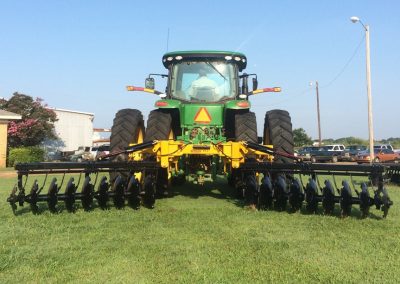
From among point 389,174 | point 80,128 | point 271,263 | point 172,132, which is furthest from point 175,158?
point 80,128

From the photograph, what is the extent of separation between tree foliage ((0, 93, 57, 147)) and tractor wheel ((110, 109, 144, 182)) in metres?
22.3

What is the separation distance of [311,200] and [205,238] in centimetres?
201

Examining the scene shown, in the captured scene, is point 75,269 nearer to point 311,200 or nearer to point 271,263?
point 271,263

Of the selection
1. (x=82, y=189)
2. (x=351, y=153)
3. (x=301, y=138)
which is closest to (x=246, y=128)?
(x=82, y=189)

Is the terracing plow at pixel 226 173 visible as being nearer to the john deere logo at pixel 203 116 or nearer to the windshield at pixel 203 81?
the john deere logo at pixel 203 116

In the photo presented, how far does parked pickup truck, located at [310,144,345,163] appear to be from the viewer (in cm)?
3033

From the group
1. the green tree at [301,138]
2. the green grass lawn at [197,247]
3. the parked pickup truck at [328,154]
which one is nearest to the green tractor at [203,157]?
the green grass lawn at [197,247]

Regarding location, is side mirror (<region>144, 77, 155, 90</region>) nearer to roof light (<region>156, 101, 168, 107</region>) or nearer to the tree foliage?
roof light (<region>156, 101, 168, 107</region>)

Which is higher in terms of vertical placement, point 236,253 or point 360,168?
point 360,168

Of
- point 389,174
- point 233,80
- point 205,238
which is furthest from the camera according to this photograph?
point 389,174

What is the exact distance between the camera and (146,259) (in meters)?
3.50

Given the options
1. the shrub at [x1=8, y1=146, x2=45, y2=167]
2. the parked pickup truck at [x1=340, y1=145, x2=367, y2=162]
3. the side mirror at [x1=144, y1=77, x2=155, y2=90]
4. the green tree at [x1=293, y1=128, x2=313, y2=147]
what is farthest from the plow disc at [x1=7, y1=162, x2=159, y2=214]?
the green tree at [x1=293, y1=128, x2=313, y2=147]

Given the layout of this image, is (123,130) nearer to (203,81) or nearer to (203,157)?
(203,157)

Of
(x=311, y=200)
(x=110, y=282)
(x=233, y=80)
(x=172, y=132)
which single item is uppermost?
(x=233, y=80)
